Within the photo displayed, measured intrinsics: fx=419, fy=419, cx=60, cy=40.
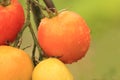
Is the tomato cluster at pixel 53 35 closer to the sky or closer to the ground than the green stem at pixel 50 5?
closer to the ground

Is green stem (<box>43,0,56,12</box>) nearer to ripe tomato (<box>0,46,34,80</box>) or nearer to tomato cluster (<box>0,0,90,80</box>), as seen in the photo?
tomato cluster (<box>0,0,90,80</box>)

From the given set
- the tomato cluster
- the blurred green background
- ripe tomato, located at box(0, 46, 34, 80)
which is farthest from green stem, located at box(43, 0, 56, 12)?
the blurred green background

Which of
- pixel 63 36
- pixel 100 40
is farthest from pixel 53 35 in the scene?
pixel 100 40

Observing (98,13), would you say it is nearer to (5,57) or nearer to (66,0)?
(66,0)

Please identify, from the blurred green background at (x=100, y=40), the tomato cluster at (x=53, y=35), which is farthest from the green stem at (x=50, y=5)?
the blurred green background at (x=100, y=40)

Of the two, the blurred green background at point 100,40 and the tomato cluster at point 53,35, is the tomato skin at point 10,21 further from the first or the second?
the blurred green background at point 100,40

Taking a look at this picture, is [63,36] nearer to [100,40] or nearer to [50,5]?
[50,5]

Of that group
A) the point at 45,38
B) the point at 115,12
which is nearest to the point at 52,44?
the point at 45,38
